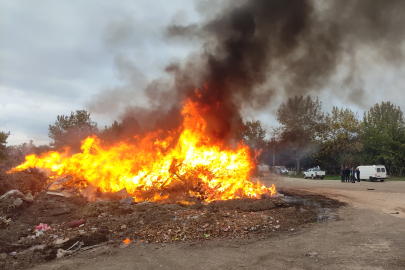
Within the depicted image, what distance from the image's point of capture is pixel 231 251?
6.65 m

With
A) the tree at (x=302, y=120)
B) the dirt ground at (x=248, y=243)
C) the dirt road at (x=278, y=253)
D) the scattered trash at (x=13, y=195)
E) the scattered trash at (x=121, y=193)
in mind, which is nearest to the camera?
the dirt road at (x=278, y=253)

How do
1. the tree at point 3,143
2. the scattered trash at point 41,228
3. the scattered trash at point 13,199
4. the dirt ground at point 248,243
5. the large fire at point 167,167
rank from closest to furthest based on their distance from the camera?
the dirt ground at point 248,243
the scattered trash at point 41,228
the scattered trash at point 13,199
the large fire at point 167,167
the tree at point 3,143

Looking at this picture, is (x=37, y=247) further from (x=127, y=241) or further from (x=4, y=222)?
(x=4, y=222)

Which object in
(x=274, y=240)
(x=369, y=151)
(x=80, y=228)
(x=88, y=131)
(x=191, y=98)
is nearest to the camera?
(x=274, y=240)

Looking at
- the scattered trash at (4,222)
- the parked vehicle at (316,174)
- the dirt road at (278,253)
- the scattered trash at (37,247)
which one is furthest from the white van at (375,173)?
the scattered trash at (4,222)

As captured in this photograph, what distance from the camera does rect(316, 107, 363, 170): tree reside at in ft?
132

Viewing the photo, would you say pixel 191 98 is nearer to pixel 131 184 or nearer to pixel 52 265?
pixel 131 184

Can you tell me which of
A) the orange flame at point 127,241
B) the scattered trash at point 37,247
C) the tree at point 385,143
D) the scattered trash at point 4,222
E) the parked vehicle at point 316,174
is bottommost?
the scattered trash at point 37,247

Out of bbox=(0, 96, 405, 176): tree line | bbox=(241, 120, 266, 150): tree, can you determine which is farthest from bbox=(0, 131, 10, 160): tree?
bbox=(241, 120, 266, 150): tree

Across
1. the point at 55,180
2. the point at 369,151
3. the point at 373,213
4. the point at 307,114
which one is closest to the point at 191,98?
the point at 55,180

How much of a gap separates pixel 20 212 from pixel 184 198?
7.26 m

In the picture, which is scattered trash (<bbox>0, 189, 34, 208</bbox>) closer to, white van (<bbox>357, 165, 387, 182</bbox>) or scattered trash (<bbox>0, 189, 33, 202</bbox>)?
scattered trash (<bbox>0, 189, 33, 202</bbox>)

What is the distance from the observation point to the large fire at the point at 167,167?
15.0m

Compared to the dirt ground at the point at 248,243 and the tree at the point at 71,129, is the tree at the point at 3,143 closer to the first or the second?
the tree at the point at 71,129
